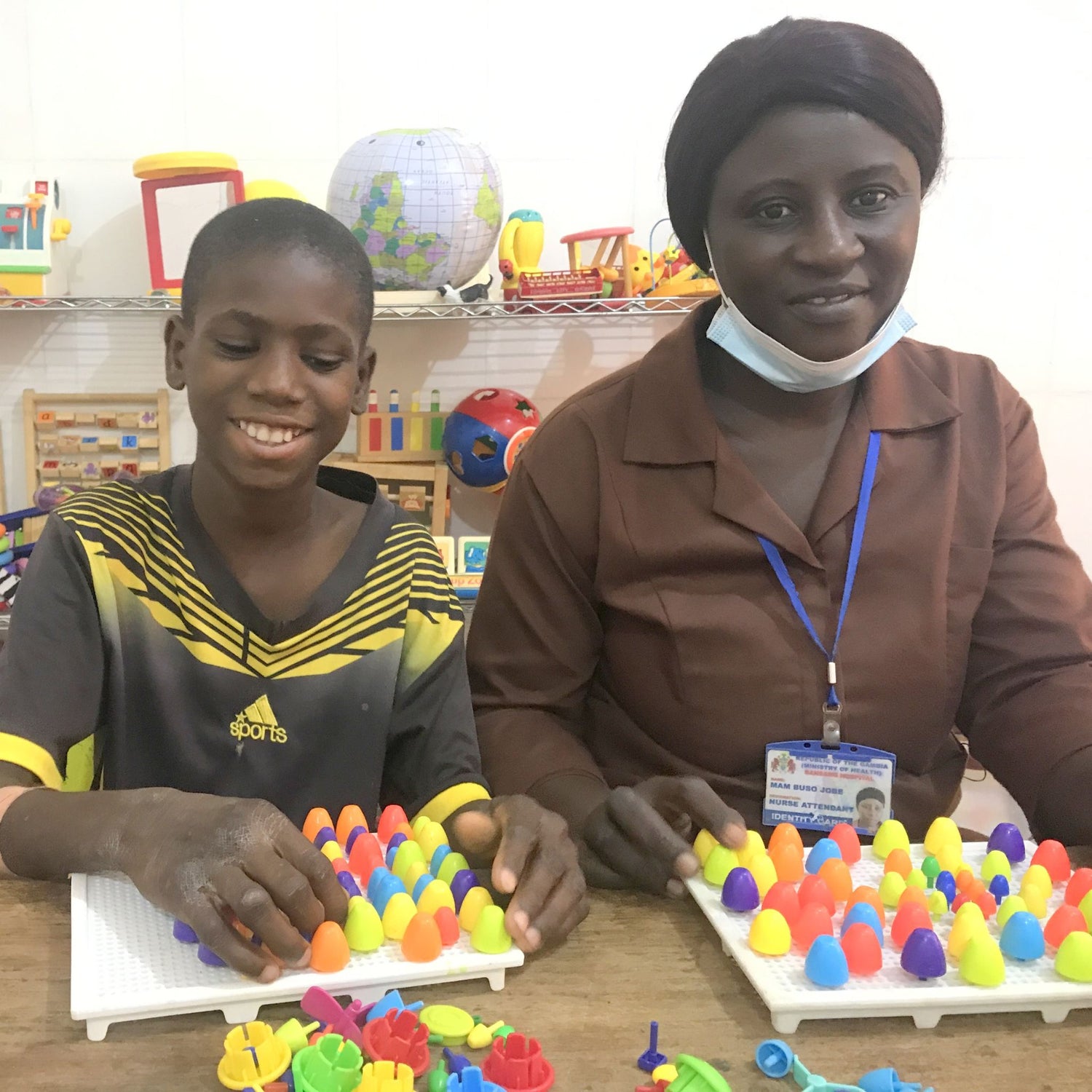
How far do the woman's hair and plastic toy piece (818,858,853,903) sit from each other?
0.70m

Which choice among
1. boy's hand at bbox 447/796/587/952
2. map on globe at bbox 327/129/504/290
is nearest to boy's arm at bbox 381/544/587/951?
boy's hand at bbox 447/796/587/952

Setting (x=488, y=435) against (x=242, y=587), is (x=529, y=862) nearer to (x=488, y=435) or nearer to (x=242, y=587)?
(x=242, y=587)

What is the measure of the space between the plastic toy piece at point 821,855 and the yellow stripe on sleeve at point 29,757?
62 centimetres

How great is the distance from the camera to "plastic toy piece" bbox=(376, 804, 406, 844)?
2.82 ft

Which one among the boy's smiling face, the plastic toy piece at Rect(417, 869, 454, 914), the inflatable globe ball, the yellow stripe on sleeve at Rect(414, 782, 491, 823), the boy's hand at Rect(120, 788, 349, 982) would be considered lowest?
the yellow stripe on sleeve at Rect(414, 782, 491, 823)

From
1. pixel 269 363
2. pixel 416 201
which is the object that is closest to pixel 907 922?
pixel 269 363

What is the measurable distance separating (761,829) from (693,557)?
0.95 feet

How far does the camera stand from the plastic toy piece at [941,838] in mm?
865

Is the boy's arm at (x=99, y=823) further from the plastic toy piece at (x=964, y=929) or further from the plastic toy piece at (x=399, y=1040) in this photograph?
the plastic toy piece at (x=964, y=929)

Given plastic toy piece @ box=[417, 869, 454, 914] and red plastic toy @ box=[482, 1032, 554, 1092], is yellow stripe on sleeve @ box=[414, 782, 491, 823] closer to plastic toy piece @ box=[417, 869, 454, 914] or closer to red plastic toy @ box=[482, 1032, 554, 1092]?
plastic toy piece @ box=[417, 869, 454, 914]

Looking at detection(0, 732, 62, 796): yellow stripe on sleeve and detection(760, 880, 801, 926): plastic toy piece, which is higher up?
detection(0, 732, 62, 796): yellow stripe on sleeve

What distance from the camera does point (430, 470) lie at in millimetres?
2342

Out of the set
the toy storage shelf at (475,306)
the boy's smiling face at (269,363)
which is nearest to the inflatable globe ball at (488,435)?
the toy storage shelf at (475,306)

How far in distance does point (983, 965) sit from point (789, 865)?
0.17m
